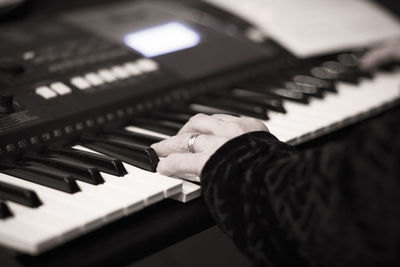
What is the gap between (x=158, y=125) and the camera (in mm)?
1022

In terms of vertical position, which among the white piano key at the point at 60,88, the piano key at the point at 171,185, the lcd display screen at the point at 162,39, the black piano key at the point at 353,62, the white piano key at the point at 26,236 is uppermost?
the lcd display screen at the point at 162,39

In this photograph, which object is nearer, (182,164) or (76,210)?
(76,210)

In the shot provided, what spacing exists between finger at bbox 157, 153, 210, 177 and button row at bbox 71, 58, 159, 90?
31 cm

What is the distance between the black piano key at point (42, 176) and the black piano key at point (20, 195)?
0.17 feet

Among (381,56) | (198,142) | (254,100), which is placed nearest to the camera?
(198,142)

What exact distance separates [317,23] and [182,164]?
93 centimetres

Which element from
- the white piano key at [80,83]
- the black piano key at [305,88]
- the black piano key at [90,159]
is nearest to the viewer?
the black piano key at [90,159]

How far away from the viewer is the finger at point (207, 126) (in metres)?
0.84

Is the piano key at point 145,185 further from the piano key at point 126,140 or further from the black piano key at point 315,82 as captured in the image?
the black piano key at point 315,82

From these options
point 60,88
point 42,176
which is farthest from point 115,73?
point 42,176

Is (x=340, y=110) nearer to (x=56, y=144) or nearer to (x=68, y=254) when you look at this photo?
(x=56, y=144)

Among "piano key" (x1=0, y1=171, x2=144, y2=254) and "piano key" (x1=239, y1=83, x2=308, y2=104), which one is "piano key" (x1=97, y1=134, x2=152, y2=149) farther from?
"piano key" (x1=239, y1=83, x2=308, y2=104)

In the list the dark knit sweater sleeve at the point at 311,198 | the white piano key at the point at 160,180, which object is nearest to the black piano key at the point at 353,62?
the dark knit sweater sleeve at the point at 311,198

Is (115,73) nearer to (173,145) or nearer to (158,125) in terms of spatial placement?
(158,125)
